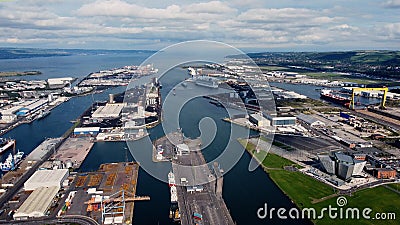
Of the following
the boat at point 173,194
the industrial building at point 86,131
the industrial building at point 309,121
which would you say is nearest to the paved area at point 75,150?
the industrial building at point 86,131

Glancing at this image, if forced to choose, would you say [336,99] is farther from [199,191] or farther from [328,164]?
[199,191]

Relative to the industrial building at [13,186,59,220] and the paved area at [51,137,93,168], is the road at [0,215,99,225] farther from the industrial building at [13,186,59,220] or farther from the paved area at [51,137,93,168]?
the paved area at [51,137,93,168]

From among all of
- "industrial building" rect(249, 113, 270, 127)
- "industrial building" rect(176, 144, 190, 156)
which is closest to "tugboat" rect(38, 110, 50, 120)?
"industrial building" rect(176, 144, 190, 156)

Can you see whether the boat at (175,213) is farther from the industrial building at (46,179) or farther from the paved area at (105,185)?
the industrial building at (46,179)

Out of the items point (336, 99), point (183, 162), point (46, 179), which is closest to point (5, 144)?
point (46, 179)

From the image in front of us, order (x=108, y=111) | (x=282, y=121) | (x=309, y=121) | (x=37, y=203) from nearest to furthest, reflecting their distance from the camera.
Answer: (x=37, y=203) → (x=282, y=121) → (x=309, y=121) → (x=108, y=111)

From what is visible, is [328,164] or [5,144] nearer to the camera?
[328,164]
